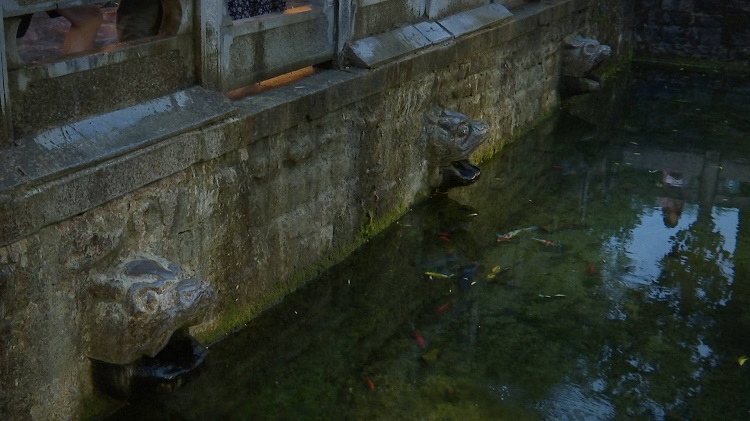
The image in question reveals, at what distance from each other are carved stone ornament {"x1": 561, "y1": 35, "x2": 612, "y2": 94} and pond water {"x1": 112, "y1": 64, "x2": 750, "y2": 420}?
169 centimetres

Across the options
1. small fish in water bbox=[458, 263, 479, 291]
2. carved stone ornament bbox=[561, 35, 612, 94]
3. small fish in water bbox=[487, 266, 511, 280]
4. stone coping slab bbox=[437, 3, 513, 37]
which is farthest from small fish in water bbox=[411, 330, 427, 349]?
carved stone ornament bbox=[561, 35, 612, 94]

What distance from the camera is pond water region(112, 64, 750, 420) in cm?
496

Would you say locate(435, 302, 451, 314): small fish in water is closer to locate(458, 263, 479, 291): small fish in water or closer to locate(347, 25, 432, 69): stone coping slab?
locate(458, 263, 479, 291): small fish in water

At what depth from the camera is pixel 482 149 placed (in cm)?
864

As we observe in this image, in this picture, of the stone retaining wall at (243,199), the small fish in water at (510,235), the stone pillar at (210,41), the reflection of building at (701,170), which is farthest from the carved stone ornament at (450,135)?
the stone pillar at (210,41)

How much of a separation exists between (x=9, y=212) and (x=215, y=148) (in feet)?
Result: 4.50

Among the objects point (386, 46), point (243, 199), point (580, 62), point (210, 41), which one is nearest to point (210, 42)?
point (210, 41)

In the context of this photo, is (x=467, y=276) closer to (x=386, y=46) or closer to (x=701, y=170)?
(x=386, y=46)

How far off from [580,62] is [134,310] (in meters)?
7.17

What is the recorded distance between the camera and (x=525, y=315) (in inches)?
234

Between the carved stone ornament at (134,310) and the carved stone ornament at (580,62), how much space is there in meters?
6.89

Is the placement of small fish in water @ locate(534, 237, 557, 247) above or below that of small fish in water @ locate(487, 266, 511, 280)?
below

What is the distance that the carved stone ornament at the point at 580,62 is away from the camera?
10320 millimetres

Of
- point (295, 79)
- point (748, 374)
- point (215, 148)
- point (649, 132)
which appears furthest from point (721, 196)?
point (215, 148)
